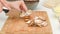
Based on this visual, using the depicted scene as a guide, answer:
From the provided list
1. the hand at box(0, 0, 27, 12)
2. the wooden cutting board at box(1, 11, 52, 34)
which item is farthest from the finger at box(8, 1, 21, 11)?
the wooden cutting board at box(1, 11, 52, 34)

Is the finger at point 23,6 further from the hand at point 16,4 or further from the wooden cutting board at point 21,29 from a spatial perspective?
the wooden cutting board at point 21,29

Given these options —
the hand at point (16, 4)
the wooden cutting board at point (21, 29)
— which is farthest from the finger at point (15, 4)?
the wooden cutting board at point (21, 29)

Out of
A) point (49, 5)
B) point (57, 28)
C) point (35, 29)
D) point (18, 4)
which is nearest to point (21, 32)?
point (35, 29)

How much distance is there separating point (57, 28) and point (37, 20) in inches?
4.5

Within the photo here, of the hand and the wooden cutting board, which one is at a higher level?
the hand

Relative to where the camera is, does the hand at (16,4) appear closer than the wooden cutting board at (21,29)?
No

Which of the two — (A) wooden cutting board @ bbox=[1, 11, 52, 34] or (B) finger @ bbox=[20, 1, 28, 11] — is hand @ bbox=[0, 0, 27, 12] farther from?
(A) wooden cutting board @ bbox=[1, 11, 52, 34]

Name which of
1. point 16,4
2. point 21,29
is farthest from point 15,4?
point 21,29

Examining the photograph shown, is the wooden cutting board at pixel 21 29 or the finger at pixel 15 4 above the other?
the finger at pixel 15 4

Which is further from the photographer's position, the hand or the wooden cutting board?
the hand

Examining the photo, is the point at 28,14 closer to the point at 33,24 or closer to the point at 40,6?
the point at 33,24

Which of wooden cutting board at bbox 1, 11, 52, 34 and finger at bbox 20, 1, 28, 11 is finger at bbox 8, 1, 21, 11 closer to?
finger at bbox 20, 1, 28, 11

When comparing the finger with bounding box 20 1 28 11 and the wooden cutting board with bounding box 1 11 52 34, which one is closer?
the wooden cutting board with bounding box 1 11 52 34

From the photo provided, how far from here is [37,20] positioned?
72cm
